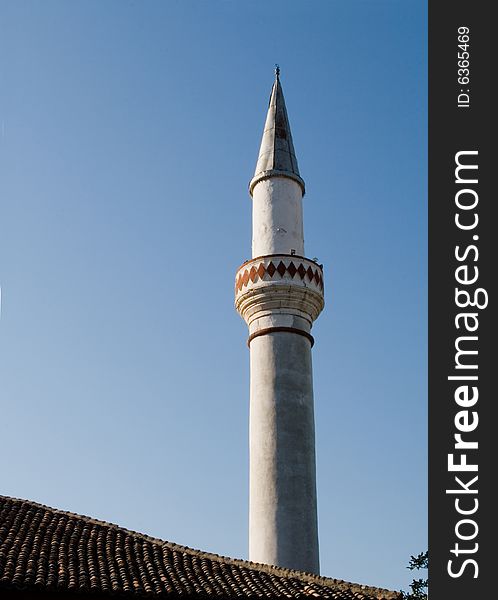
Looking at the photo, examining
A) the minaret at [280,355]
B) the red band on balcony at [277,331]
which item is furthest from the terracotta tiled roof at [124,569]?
the red band on balcony at [277,331]

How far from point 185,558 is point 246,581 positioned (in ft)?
3.88

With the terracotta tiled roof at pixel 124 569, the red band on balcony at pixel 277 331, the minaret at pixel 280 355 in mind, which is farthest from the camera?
the red band on balcony at pixel 277 331

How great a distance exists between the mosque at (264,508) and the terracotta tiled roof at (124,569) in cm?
2

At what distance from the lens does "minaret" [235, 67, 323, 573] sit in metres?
17.7

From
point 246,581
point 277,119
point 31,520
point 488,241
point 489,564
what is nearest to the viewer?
point 489,564

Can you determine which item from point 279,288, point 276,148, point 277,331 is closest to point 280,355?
point 277,331

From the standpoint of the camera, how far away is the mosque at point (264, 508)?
497 inches

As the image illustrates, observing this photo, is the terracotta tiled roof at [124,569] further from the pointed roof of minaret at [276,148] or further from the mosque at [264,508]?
the pointed roof of minaret at [276,148]

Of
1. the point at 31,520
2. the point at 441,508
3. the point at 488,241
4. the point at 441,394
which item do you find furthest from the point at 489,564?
the point at 31,520

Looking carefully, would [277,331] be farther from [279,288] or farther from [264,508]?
[264,508]

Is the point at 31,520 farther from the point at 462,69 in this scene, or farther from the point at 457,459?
the point at 462,69

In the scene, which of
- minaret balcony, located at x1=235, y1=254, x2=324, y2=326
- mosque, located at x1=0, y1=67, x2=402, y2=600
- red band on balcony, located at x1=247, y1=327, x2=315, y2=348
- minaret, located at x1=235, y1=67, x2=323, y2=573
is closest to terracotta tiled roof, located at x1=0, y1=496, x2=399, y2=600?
mosque, located at x1=0, y1=67, x2=402, y2=600

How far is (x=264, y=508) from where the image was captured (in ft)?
58.4

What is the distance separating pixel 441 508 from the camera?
34.1 ft
